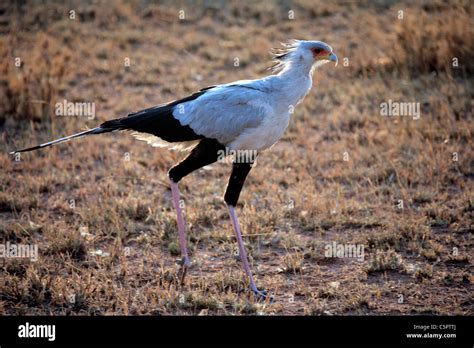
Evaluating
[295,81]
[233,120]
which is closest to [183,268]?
[233,120]

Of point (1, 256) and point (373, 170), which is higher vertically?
point (373, 170)

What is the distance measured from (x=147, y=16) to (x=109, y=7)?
89 cm

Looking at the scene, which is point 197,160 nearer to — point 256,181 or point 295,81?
point 295,81

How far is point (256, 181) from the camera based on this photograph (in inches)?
282

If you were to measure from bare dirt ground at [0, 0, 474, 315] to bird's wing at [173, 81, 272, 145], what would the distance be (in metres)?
1.18

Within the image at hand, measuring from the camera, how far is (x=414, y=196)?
6520 mm

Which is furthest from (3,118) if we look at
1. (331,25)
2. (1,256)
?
(331,25)

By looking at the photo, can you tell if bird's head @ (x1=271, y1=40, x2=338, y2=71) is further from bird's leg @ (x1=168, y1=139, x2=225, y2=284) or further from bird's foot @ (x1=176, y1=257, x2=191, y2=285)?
bird's foot @ (x1=176, y1=257, x2=191, y2=285)

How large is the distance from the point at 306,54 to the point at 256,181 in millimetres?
2294

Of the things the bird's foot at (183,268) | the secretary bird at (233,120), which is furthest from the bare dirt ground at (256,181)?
the secretary bird at (233,120)

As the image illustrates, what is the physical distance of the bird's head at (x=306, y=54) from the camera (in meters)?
5.17

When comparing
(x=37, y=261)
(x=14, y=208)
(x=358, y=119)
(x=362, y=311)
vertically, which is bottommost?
(x=362, y=311)

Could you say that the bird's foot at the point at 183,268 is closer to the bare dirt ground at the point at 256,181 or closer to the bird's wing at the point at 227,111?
the bare dirt ground at the point at 256,181

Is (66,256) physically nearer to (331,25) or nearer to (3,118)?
(3,118)
